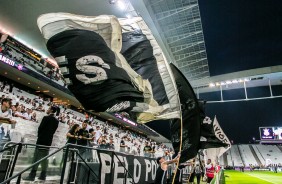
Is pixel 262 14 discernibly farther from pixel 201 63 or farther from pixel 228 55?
pixel 201 63

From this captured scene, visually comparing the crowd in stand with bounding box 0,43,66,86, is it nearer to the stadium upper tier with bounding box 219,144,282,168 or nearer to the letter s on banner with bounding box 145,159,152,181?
the letter s on banner with bounding box 145,159,152,181

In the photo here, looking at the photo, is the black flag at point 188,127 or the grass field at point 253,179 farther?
the grass field at point 253,179

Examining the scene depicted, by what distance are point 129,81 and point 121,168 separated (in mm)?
3559

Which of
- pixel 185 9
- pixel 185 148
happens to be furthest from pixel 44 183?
pixel 185 9

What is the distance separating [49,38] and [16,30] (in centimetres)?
1351

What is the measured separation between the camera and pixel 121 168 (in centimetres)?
476

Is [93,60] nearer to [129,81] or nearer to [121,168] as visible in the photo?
[129,81]

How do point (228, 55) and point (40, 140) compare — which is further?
point (228, 55)

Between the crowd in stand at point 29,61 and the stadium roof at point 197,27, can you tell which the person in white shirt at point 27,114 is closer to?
the crowd in stand at point 29,61

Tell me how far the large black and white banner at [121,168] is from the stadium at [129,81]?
0.02 metres

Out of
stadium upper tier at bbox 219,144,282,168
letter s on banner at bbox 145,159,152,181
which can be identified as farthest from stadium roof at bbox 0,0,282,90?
stadium upper tier at bbox 219,144,282,168

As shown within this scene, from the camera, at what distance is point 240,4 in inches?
521

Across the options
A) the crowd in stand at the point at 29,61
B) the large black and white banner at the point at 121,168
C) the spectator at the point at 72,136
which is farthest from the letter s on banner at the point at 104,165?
the crowd in stand at the point at 29,61

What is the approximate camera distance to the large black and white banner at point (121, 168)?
14.0 feet
